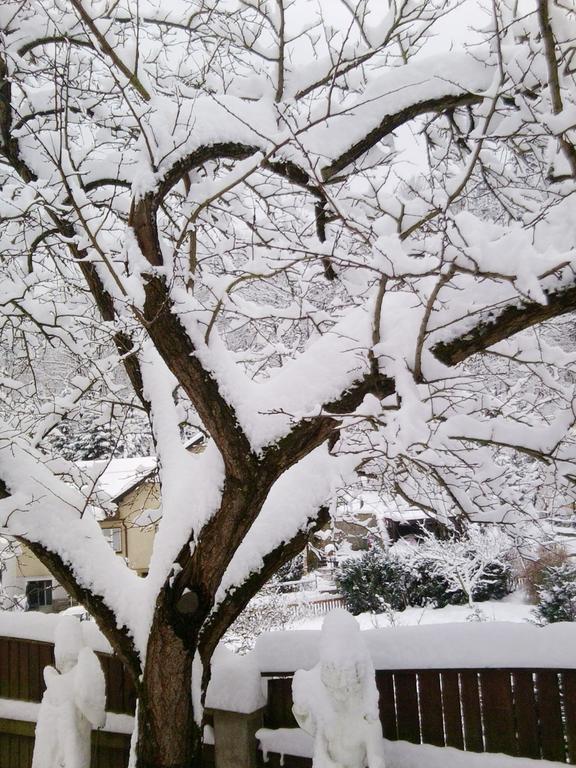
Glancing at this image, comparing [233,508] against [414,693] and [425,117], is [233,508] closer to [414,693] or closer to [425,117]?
[414,693]

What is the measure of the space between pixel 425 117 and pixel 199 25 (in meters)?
2.03

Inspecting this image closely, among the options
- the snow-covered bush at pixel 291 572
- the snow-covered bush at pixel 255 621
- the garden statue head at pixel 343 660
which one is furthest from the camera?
the snow-covered bush at pixel 291 572

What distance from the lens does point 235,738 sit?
432 cm

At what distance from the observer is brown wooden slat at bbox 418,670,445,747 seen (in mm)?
3963

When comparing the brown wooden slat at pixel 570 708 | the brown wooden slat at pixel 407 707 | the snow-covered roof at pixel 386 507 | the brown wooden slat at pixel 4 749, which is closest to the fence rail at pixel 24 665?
the brown wooden slat at pixel 4 749

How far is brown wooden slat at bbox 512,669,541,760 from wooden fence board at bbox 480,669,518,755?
38 mm

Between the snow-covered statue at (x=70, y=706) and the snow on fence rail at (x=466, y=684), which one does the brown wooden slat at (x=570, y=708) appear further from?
the snow-covered statue at (x=70, y=706)

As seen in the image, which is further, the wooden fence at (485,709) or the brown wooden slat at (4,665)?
the brown wooden slat at (4,665)

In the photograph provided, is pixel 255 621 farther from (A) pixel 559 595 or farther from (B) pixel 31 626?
(B) pixel 31 626

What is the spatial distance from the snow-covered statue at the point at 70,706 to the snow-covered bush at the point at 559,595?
1017 centimetres

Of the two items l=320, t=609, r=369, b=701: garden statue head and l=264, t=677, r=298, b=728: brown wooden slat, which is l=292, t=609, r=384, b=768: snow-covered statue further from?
l=264, t=677, r=298, b=728: brown wooden slat

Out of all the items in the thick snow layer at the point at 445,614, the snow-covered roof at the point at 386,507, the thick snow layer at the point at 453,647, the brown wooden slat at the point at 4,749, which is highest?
the snow-covered roof at the point at 386,507

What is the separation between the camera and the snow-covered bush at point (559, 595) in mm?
11508

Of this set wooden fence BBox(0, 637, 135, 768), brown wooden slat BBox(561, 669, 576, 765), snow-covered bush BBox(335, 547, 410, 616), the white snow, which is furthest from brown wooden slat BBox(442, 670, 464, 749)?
snow-covered bush BBox(335, 547, 410, 616)
